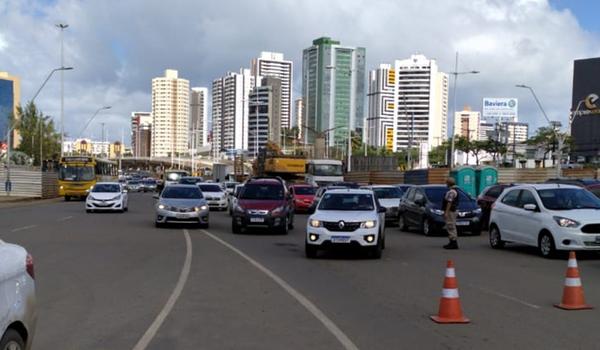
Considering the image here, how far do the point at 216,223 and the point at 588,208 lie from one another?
16071 millimetres

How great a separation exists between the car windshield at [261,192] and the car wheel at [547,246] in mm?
10211

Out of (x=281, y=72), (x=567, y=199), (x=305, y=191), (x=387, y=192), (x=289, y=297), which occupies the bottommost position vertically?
(x=289, y=297)

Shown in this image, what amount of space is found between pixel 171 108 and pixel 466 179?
16122cm

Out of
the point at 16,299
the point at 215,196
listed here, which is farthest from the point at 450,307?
the point at 215,196

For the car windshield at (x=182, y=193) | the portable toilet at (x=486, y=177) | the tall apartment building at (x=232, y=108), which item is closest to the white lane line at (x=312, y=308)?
the car windshield at (x=182, y=193)

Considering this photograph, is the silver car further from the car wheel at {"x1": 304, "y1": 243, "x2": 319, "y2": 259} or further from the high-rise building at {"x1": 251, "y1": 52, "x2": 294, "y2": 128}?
the high-rise building at {"x1": 251, "y1": 52, "x2": 294, "y2": 128}

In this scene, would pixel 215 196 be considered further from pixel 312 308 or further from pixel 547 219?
pixel 312 308

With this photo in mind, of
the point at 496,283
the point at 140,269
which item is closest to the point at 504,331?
the point at 496,283

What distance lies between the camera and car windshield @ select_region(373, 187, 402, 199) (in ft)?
94.4

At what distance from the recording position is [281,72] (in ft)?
512

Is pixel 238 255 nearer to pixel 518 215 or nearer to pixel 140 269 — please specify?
pixel 140 269

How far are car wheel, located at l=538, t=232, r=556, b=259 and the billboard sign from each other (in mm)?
83377

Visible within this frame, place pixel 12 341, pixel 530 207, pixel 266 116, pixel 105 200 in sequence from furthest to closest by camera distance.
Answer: pixel 266 116 → pixel 105 200 → pixel 530 207 → pixel 12 341

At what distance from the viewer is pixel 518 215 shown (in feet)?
56.4
